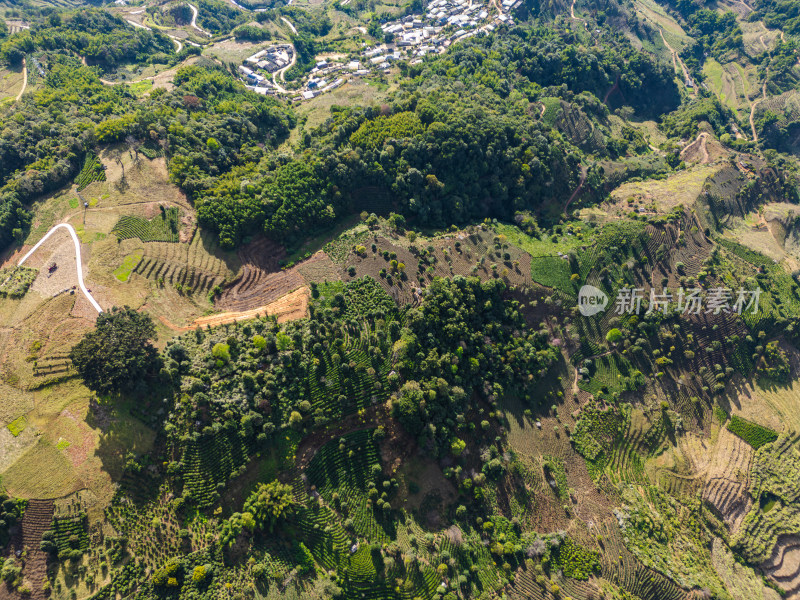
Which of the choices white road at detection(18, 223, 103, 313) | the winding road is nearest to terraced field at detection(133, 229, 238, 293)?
white road at detection(18, 223, 103, 313)

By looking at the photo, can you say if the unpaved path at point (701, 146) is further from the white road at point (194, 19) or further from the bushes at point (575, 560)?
the white road at point (194, 19)

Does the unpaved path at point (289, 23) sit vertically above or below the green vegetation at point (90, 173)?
above

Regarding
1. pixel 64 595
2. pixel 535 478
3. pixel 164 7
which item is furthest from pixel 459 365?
pixel 164 7

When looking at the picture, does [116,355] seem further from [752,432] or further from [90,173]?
[752,432]

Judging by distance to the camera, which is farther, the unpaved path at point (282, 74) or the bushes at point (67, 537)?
the unpaved path at point (282, 74)

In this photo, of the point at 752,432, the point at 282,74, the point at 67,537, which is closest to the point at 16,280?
the point at 67,537

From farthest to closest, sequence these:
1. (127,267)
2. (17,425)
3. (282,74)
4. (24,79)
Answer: (282,74) → (24,79) → (127,267) → (17,425)

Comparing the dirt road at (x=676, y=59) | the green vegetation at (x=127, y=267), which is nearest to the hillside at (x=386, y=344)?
the green vegetation at (x=127, y=267)
